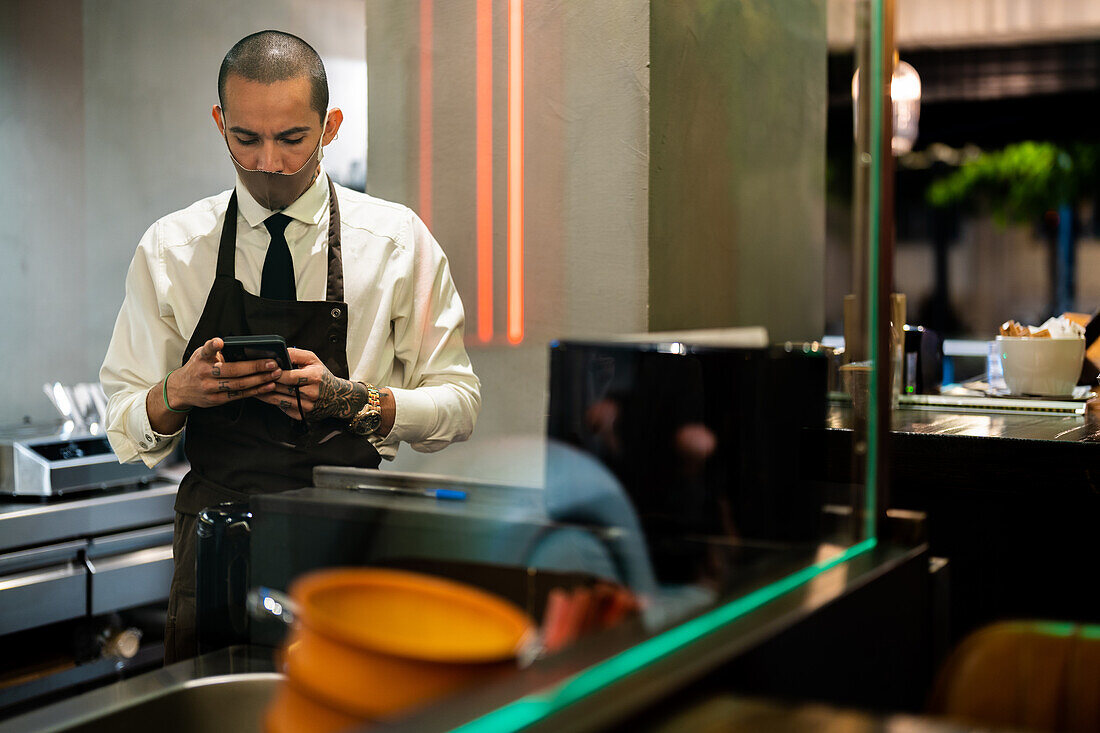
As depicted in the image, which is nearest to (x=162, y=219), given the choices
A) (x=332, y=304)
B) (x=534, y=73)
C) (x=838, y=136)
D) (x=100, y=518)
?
(x=332, y=304)

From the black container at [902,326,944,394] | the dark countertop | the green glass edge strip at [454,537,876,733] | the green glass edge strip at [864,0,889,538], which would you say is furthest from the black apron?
the black container at [902,326,944,394]

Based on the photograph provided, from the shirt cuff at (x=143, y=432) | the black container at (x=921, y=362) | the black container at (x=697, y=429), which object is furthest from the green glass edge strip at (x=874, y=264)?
the black container at (x=921, y=362)

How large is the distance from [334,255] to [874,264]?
0.55 metres

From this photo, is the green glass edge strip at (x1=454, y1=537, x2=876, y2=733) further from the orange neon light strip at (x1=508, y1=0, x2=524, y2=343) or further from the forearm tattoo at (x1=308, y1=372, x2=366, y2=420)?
the forearm tattoo at (x1=308, y1=372, x2=366, y2=420)

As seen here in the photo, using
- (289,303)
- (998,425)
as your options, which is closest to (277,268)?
(289,303)

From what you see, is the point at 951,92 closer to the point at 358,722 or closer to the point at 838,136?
the point at 838,136

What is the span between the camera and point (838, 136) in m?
0.97

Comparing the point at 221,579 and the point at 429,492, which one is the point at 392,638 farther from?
the point at 221,579

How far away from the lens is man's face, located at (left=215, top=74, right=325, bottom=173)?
0.80 m

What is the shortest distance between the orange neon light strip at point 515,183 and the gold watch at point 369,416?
0.17m

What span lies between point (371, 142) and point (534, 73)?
0.43ft

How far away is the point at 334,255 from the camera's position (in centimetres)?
81

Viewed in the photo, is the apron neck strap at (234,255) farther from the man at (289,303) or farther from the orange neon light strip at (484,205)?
the orange neon light strip at (484,205)

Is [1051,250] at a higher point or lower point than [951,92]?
lower
